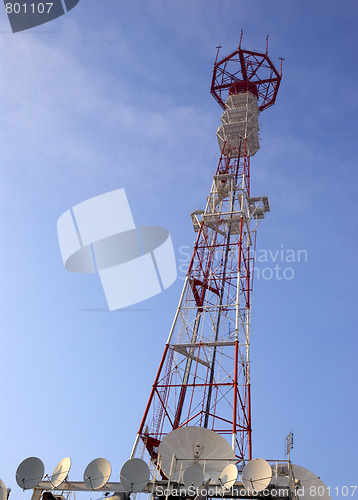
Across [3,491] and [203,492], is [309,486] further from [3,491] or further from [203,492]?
[3,491]

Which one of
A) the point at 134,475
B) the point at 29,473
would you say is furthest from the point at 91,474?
the point at 29,473

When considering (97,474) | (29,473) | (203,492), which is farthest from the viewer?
(29,473)

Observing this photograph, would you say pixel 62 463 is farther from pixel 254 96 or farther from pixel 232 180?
pixel 254 96

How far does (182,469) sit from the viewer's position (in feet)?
79.8

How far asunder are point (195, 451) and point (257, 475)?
397cm

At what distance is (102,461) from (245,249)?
74.0 ft

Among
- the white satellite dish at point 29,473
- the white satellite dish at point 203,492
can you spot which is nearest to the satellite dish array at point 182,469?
the white satellite dish at point 29,473

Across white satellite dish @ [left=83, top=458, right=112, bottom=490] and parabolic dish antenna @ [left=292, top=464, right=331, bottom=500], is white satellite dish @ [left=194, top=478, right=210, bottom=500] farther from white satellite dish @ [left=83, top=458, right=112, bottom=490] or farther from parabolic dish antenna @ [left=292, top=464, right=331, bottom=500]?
white satellite dish @ [left=83, top=458, right=112, bottom=490]

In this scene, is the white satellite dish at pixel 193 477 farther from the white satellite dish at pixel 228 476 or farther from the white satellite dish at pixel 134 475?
the white satellite dish at pixel 134 475

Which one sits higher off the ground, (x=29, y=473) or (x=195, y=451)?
(x=195, y=451)

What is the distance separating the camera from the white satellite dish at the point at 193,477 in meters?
21.6

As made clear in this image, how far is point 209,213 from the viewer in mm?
43219

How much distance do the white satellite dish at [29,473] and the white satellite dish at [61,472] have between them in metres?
0.63

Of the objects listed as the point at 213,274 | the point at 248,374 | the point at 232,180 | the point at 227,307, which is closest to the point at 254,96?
the point at 232,180
